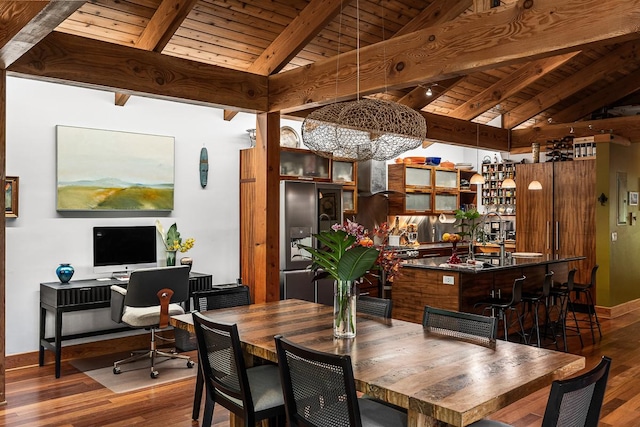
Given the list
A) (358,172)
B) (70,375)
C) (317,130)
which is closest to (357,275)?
(317,130)

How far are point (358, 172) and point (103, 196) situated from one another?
3819mm

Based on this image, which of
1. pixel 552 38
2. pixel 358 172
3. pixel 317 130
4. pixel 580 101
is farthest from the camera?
pixel 580 101

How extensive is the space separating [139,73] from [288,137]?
269 centimetres

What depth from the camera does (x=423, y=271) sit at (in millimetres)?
5723

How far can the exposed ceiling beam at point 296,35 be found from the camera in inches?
193

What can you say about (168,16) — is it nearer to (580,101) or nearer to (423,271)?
(423,271)

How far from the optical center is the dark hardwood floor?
3.76 meters

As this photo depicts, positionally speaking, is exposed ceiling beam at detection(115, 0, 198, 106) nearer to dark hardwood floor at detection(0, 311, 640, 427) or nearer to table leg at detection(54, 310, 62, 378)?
table leg at detection(54, 310, 62, 378)

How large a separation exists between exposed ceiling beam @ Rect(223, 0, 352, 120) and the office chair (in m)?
2.13

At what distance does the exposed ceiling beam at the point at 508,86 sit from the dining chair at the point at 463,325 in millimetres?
5254

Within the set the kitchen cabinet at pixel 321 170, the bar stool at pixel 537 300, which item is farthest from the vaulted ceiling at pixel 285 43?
the bar stool at pixel 537 300

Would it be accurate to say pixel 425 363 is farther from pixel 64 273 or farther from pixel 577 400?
pixel 64 273

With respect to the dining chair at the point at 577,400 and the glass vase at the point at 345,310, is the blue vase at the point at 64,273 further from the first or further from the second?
the dining chair at the point at 577,400

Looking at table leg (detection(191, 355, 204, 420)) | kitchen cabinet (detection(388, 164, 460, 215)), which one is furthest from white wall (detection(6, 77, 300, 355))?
kitchen cabinet (detection(388, 164, 460, 215))
